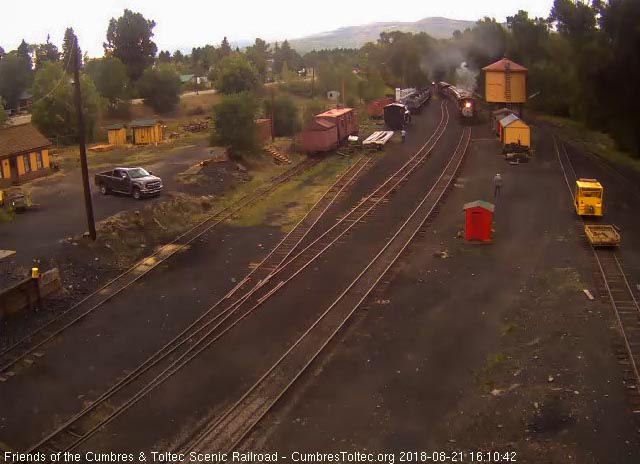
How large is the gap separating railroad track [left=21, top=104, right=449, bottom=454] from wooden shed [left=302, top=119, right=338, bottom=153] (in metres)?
16.1

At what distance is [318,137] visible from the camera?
127ft

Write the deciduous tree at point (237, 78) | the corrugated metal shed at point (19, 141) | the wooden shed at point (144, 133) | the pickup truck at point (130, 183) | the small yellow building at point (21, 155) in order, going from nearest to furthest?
the pickup truck at point (130, 183) < the small yellow building at point (21, 155) < the corrugated metal shed at point (19, 141) < the wooden shed at point (144, 133) < the deciduous tree at point (237, 78)

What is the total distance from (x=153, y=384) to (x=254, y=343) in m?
2.63

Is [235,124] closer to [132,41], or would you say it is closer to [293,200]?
[293,200]

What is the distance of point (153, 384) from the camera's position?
41.2ft

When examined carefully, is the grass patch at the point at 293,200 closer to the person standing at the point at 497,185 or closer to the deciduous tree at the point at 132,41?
the person standing at the point at 497,185

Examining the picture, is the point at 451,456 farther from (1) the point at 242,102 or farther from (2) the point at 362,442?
(1) the point at 242,102

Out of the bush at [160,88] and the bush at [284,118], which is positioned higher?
the bush at [160,88]

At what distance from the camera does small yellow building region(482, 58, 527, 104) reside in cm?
5206

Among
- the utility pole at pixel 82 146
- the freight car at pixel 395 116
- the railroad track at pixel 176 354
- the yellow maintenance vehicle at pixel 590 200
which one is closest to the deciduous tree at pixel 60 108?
the freight car at pixel 395 116

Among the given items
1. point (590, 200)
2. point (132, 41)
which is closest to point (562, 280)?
point (590, 200)

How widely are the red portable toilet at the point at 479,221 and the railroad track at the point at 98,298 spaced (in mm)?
9885

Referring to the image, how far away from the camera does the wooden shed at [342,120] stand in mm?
40628

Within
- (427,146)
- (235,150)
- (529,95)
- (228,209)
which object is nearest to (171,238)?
(228,209)
